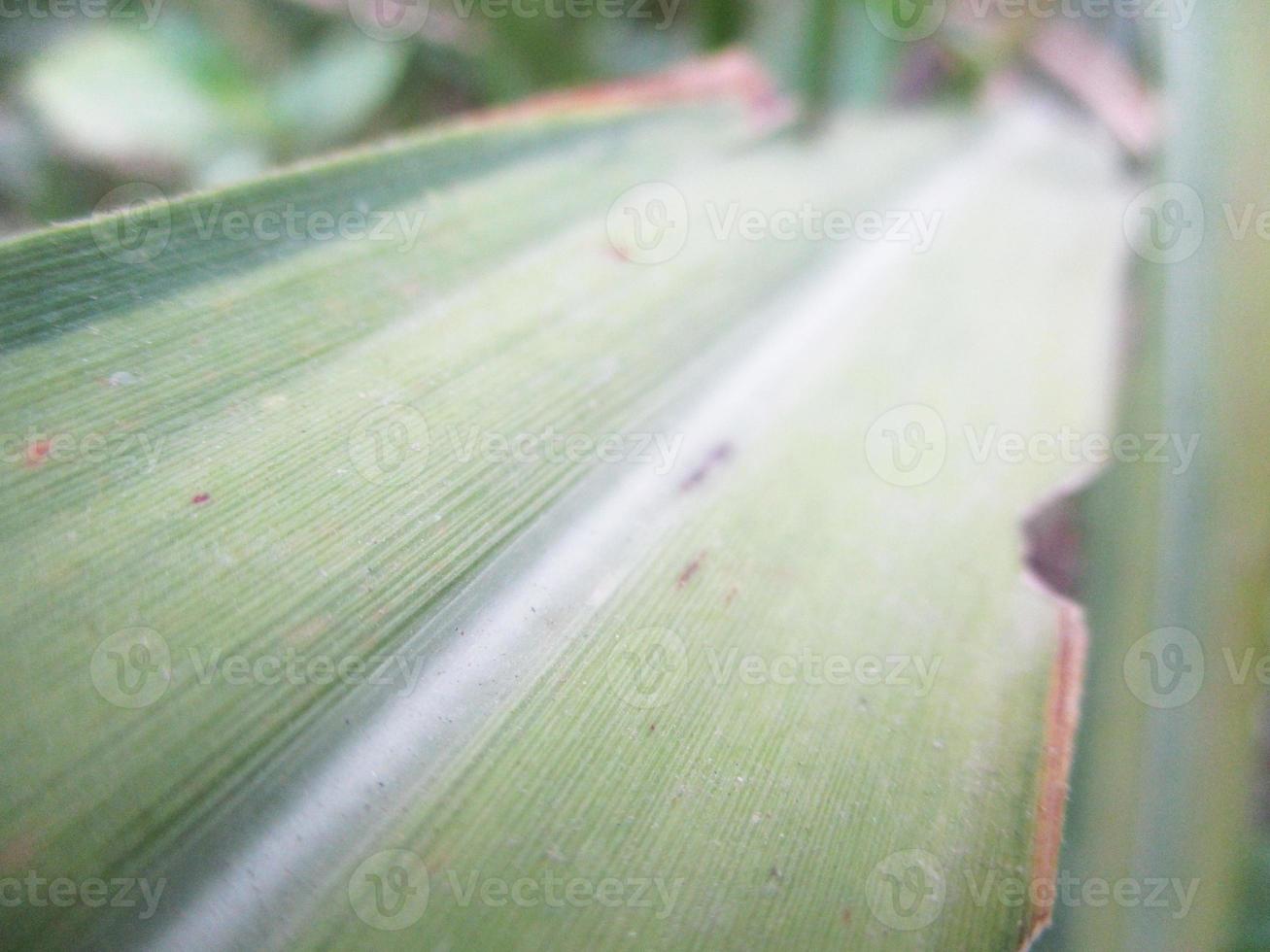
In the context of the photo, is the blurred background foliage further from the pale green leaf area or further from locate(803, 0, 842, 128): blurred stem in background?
the pale green leaf area

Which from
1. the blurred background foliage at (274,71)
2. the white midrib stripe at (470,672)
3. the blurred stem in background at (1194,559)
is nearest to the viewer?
the white midrib stripe at (470,672)

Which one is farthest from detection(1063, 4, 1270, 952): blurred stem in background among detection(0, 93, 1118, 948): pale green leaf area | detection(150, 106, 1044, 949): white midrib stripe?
detection(150, 106, 1044, 949): white midrib stripe

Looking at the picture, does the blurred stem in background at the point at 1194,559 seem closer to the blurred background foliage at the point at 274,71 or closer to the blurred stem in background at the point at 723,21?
the blurred background foliage at the point at 274,71

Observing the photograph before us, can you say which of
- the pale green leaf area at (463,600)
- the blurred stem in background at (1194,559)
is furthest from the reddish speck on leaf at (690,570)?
the blurred stem in background at (1194,559)

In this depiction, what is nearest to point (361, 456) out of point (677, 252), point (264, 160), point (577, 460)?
point (577, 460)

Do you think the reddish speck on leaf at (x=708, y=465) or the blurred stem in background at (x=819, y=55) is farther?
the blurred stem in background at (x=819, y=55)

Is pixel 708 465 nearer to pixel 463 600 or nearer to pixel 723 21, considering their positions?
pixel 463 600

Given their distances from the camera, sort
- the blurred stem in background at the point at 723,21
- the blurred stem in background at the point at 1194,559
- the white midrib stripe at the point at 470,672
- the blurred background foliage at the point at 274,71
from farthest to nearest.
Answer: the blurred stem in background at the point at 723,21 → the blurred background foliage at the point at 274,71 → the blurred stem in background at the point at 1194,559 → the white midrib stripe at the point at 470,672

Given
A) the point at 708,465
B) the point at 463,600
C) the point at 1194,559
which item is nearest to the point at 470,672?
the point at 463,600
